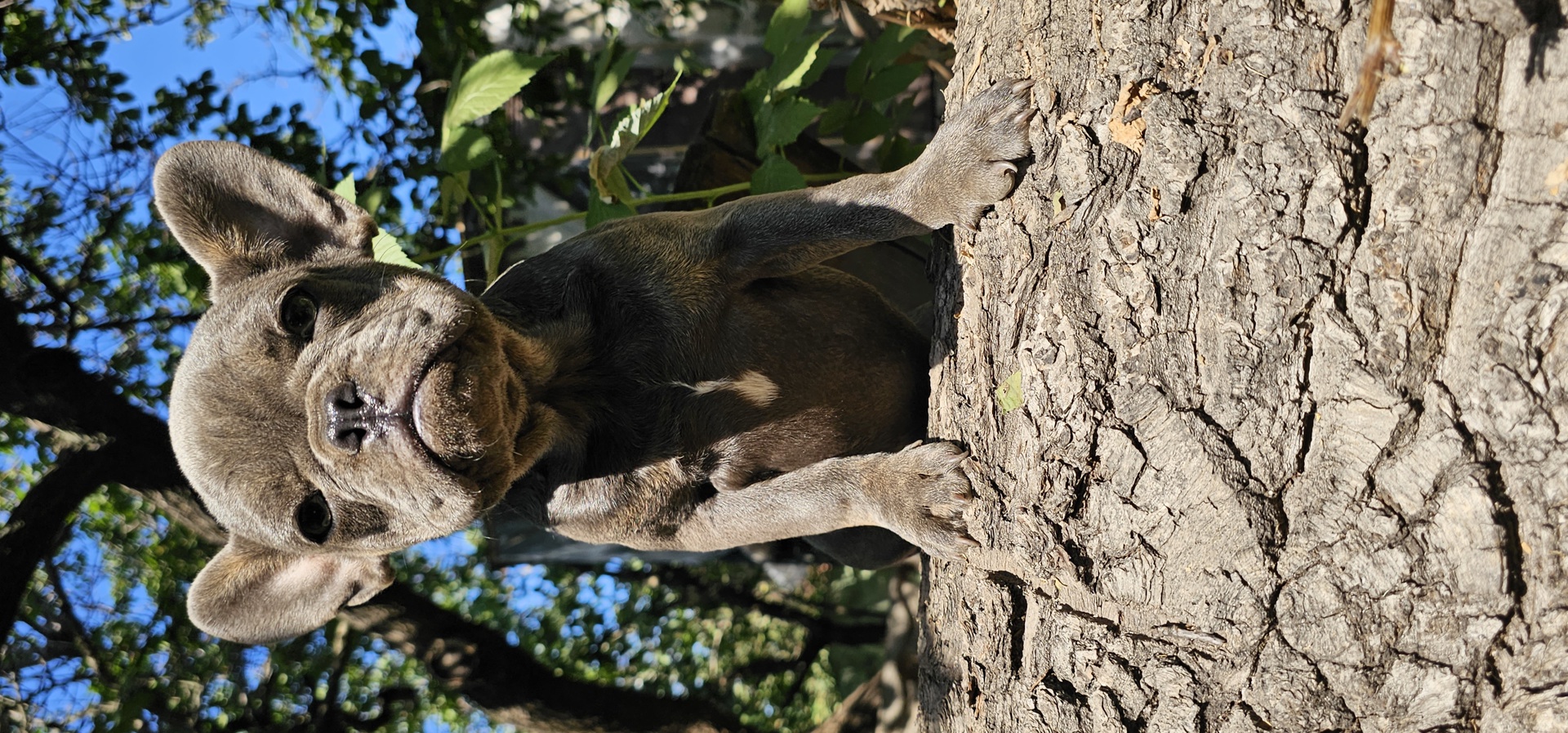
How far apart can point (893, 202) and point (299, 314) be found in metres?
1.90

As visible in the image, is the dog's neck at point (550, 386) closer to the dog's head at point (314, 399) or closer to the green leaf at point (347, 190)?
the dog's head at point (314, 399)

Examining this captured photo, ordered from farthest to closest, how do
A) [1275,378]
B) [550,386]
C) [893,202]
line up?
[550,386], [893,202], [1275,378]

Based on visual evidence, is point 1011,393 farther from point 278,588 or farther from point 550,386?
point 278,588

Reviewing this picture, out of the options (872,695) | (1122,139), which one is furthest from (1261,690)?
(872,695)

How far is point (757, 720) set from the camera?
Answer: 10609 mm

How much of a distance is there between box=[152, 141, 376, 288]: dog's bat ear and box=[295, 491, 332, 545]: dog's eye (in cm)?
93

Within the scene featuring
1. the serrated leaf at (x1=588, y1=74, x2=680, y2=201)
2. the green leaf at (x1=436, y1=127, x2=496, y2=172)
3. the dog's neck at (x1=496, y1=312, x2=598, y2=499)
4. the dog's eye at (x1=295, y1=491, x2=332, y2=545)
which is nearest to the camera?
the dog's eye at (x1=295, y1=491, x2=332, y2=545)

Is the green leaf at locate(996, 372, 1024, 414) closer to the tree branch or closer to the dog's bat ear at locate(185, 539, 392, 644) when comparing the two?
the dog's bat ear at locate(185, 539, 392, 644)

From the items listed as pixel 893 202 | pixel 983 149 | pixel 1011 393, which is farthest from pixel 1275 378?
pixel 893 202

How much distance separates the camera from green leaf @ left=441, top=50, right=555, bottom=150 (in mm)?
3578

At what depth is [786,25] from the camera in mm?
3773

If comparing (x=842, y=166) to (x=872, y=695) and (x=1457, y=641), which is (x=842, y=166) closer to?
(x=1457, y=641)

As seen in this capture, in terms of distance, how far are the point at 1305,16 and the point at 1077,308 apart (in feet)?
2.51

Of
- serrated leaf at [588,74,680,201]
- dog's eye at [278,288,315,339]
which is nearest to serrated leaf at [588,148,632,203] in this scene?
serrated leaf at [588,74,680,201]
